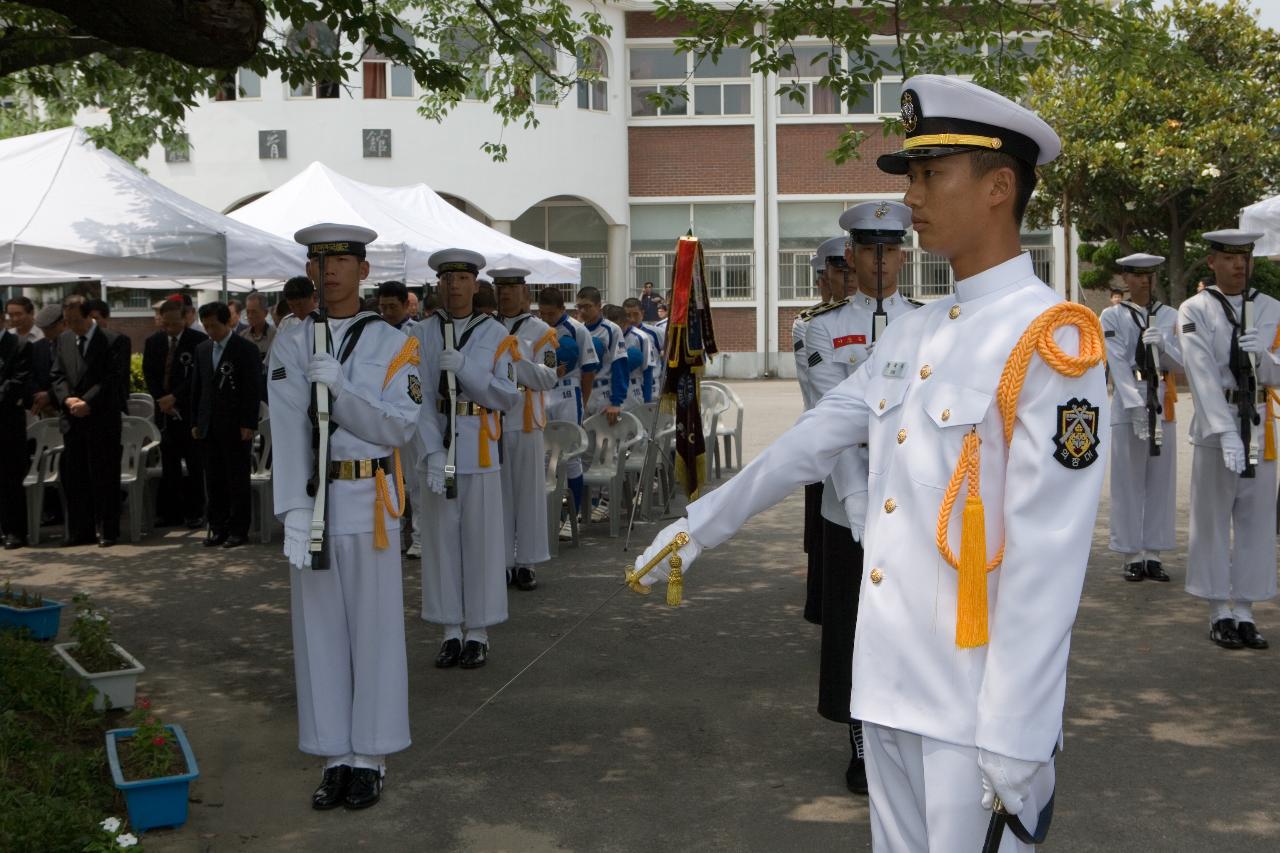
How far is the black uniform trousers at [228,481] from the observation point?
11.7 m

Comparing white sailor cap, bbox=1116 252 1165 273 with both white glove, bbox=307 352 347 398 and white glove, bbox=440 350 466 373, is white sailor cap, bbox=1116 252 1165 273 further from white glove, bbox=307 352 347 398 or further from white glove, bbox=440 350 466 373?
white glove, bbox=307 352 347 398

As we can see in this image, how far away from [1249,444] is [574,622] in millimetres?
4134

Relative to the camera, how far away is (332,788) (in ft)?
18.1

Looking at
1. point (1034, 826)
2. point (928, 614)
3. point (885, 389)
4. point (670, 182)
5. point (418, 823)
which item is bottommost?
point (418, 823)

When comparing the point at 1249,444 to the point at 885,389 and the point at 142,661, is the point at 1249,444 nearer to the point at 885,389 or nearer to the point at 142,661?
the point at 885,389

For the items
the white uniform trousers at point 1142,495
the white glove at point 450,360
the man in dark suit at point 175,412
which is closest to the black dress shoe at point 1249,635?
the white uniform trousers at point 1142,495

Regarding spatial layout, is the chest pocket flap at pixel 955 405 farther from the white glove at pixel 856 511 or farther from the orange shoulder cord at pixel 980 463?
the white glove at pixel 856 511

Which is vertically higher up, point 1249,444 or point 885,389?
point 885,389

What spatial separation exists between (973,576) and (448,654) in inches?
213

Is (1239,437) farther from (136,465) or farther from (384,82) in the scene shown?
(384,82)

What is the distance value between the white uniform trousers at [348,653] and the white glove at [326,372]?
62cm

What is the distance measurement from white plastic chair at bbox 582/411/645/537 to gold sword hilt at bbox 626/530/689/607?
28.2 ft

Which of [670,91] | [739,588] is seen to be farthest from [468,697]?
[670,91]

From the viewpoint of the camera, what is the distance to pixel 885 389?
300cm
